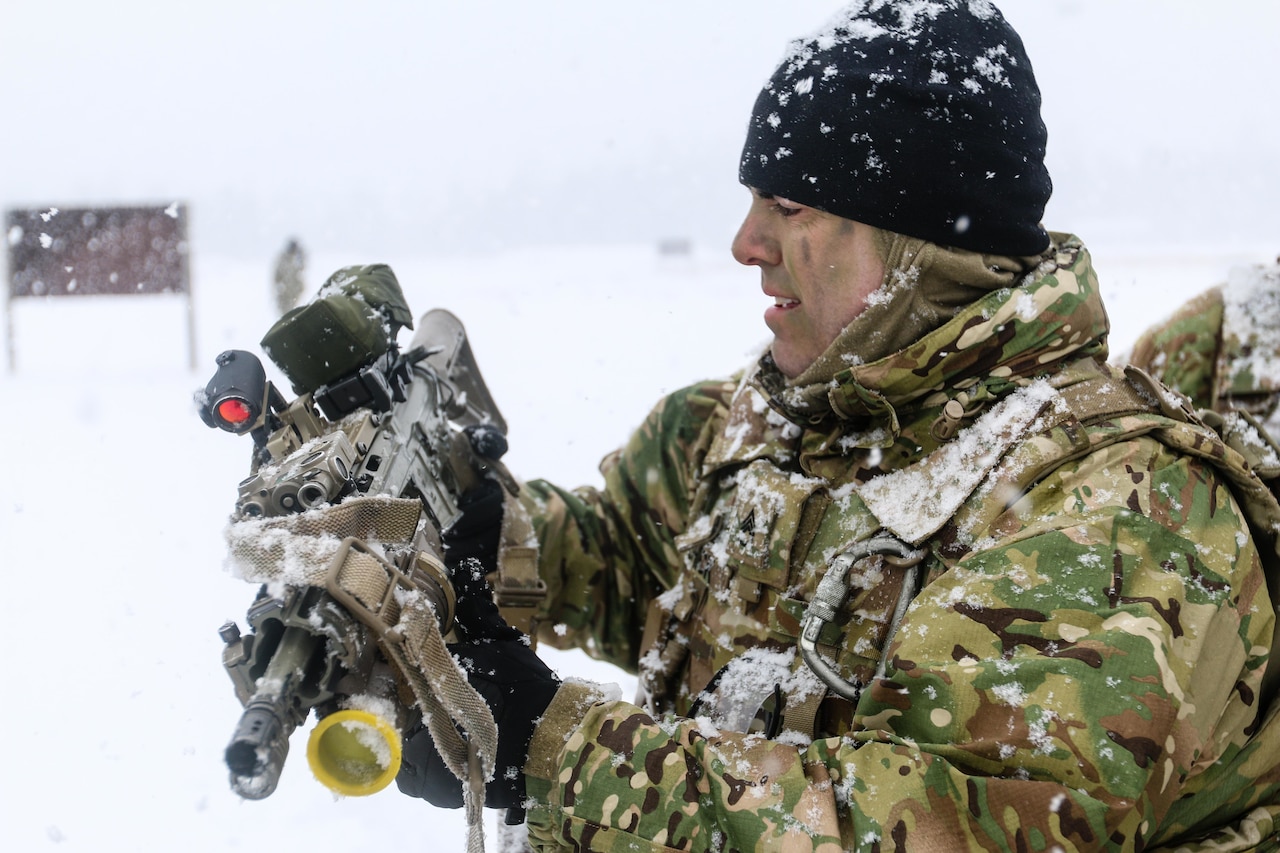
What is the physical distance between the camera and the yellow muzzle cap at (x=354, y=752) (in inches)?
54.0

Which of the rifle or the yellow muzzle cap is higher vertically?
the rifle

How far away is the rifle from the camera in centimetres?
138

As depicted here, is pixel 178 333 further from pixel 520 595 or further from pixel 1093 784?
pixel 1093 784

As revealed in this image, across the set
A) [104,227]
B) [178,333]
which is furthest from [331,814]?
[178,333]

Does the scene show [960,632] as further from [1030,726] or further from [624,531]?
[624,531]

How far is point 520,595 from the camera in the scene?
103 inches

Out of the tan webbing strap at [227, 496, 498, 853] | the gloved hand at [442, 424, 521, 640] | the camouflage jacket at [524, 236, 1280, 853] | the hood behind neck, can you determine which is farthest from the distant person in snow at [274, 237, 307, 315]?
the tan webbing strap at [227, 496, 498, 853]

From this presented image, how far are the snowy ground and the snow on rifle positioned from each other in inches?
34.4

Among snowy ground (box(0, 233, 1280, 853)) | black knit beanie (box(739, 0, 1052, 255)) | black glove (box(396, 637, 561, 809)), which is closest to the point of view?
black glove (box(396, 637, 561, 809))

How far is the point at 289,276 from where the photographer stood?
27.7 ft

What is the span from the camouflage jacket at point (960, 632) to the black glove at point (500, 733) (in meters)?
0.04

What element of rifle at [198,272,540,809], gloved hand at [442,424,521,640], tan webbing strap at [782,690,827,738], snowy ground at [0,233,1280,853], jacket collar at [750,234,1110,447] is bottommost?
snowy ground at [0,233,1280,853]

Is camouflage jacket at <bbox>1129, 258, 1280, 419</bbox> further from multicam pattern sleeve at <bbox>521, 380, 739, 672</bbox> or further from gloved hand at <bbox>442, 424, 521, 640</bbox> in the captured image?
gloved hand at <bbox>442, 424, 521, 640</bbox>

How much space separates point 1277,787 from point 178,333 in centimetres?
917
